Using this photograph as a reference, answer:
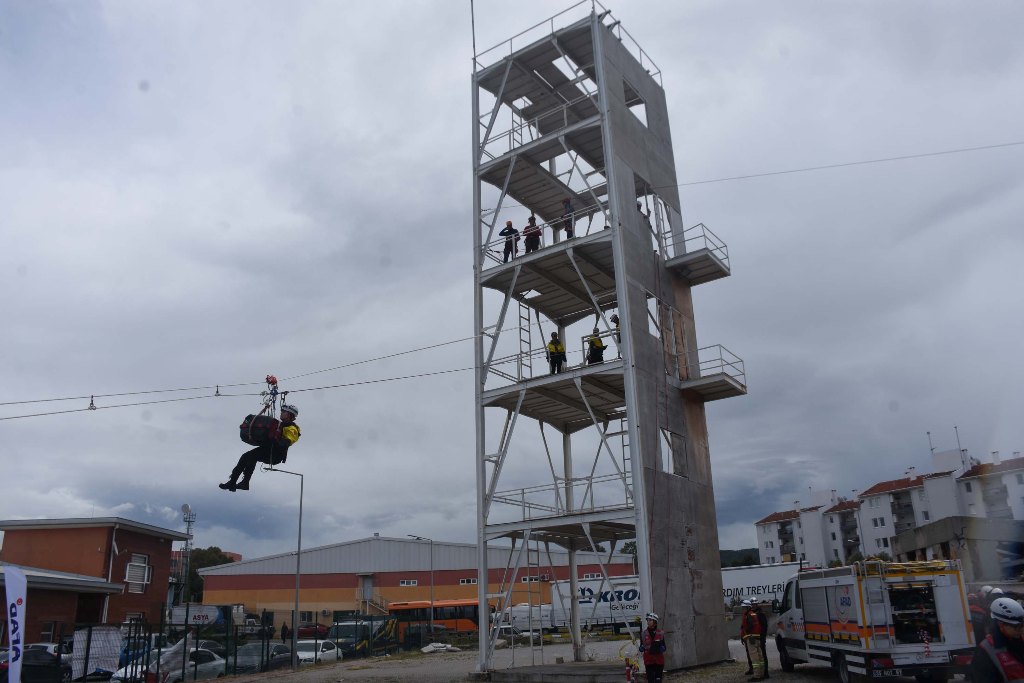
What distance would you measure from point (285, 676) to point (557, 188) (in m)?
19.5

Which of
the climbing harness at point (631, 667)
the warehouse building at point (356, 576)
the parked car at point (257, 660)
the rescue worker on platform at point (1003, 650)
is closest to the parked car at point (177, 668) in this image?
the parked car at point (257, 660)

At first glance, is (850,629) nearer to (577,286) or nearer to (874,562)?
(874,562)

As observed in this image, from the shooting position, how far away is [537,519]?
23203mm

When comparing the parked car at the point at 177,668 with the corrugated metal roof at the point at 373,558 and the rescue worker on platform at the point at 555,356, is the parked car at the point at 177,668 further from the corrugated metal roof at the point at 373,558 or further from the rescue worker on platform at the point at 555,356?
the corrugated metal roof at the point at 373,558

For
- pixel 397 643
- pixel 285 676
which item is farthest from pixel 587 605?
pixel 285 676

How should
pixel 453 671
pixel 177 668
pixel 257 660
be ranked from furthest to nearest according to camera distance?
pixel 257 660 → pixel 177 668 → pixel 453 671

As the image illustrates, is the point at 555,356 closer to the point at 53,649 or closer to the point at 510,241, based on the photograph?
the point at 510,241

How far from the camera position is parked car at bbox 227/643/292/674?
104 ft

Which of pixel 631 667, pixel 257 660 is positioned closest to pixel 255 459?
pixel 631 667

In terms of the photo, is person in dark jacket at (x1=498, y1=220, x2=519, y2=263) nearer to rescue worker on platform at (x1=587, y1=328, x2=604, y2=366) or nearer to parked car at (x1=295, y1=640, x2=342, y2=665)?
rescue worker on platform at (x1=587, y1=328, x2=604, y2=366)

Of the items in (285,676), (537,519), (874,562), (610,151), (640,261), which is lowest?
(285,676)

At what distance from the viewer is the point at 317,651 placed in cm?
3638

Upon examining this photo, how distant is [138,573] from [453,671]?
2200cm

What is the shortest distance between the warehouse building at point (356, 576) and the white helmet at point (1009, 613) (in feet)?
241
